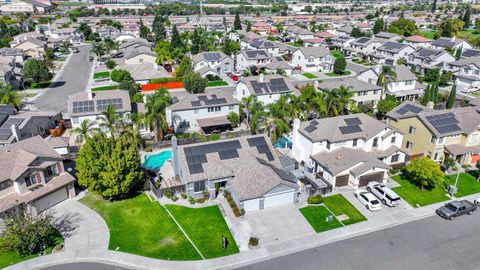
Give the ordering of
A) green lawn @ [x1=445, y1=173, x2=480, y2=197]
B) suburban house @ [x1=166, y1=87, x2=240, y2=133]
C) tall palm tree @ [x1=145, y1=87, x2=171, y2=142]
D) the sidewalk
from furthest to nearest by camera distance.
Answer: suburban house @ [x1=166, y1=87, x2=240, y2=133] → tall palm tree @ [x1=145, y1=87, x2=171, y2=142] → green lawn @ [x1=445, y1=173, x2=480, y2=197] → the sidewalk

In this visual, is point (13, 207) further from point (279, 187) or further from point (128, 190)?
point (279, 187)

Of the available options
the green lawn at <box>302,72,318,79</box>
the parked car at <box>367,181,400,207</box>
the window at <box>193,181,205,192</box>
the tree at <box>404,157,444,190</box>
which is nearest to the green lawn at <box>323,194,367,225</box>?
the parked car at <box>367,181,400,207</box>

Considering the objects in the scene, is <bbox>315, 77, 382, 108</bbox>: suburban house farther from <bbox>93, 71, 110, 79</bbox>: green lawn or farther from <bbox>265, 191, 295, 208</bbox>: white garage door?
<bbox>93, 71, 110, 79</bbox>: green lawn

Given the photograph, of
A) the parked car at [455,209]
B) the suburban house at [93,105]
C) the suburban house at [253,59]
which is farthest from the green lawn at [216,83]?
the parked car at [455,209]

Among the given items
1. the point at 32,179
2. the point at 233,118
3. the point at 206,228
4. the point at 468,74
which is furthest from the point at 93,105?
the point at 468,74

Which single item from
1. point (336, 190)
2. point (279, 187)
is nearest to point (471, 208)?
point (336, 190)
